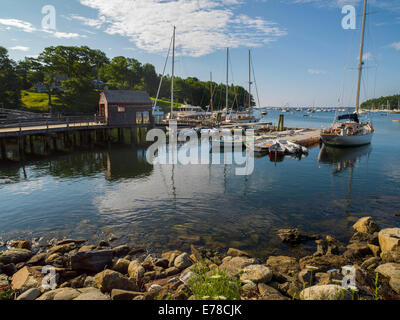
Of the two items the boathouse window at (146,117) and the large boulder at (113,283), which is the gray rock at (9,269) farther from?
the boathouse window at (146,117)

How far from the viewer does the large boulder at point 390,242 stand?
32.7 feet

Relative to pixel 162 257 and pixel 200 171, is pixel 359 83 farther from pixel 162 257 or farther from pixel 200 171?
pixel 162 257

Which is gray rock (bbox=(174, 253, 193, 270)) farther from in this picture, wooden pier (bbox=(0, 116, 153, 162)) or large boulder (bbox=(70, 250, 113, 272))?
wooden pier (bbox=(0, 116, 153, 162))

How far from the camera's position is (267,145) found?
3638 centimetres

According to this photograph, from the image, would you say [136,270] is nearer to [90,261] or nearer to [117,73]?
[90,261]

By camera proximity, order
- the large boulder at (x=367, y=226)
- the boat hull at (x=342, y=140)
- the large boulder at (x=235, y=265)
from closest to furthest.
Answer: the large boulder at (x=235, y=265) → the large boulder at (x=367, y=226) → the boat hull at (x=342, y=140)

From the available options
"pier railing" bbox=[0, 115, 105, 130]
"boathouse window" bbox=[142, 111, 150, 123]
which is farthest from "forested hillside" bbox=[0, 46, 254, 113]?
"pier railing" bbox=[0, 115, 105, 130]

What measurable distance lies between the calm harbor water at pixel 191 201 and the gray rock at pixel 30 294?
479 cm

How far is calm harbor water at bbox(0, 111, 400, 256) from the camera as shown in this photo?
12.9 meters

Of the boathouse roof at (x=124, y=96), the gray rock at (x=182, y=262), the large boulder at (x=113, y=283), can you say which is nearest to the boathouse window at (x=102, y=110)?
the boathouse roof at (x=124, y=96)

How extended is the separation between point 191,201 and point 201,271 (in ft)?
33.4

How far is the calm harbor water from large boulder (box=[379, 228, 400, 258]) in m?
2.02

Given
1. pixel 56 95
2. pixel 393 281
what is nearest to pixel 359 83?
pixel 393 281

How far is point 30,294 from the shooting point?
288 inches
